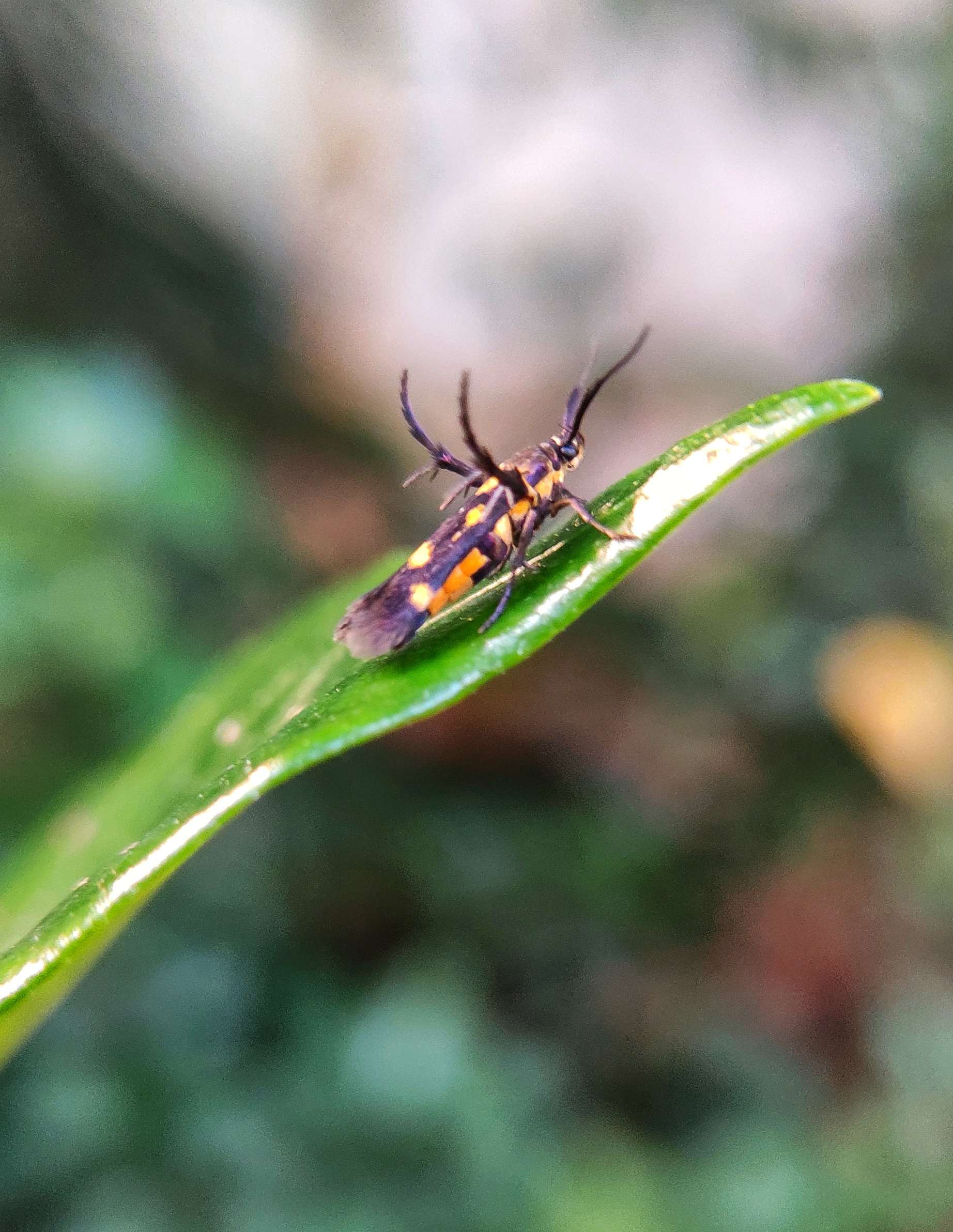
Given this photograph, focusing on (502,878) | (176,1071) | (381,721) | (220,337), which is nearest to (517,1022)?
(502,878)

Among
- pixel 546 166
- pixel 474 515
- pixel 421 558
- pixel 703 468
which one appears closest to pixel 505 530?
pixel 474 515

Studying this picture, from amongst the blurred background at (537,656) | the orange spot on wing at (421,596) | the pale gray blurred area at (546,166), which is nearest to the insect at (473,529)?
the orange spot on wing at (421,596)

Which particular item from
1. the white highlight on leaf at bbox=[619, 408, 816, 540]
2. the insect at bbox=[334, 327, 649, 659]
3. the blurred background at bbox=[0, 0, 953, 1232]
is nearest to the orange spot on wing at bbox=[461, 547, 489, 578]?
the insect at bbox=[334, 327, 649, 659]

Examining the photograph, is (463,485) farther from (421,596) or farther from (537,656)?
(537,656)

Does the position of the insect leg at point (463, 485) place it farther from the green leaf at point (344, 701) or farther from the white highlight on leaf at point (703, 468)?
the white highlight on leaf at point (703, 468)

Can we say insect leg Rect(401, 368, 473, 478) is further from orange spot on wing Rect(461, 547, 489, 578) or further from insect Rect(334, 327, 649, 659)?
orange spot on wing Rect(461, 547, 489, 578)

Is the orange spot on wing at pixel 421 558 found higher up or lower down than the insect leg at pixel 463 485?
lower down

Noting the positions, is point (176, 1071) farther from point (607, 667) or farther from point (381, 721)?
point (607, 667)
